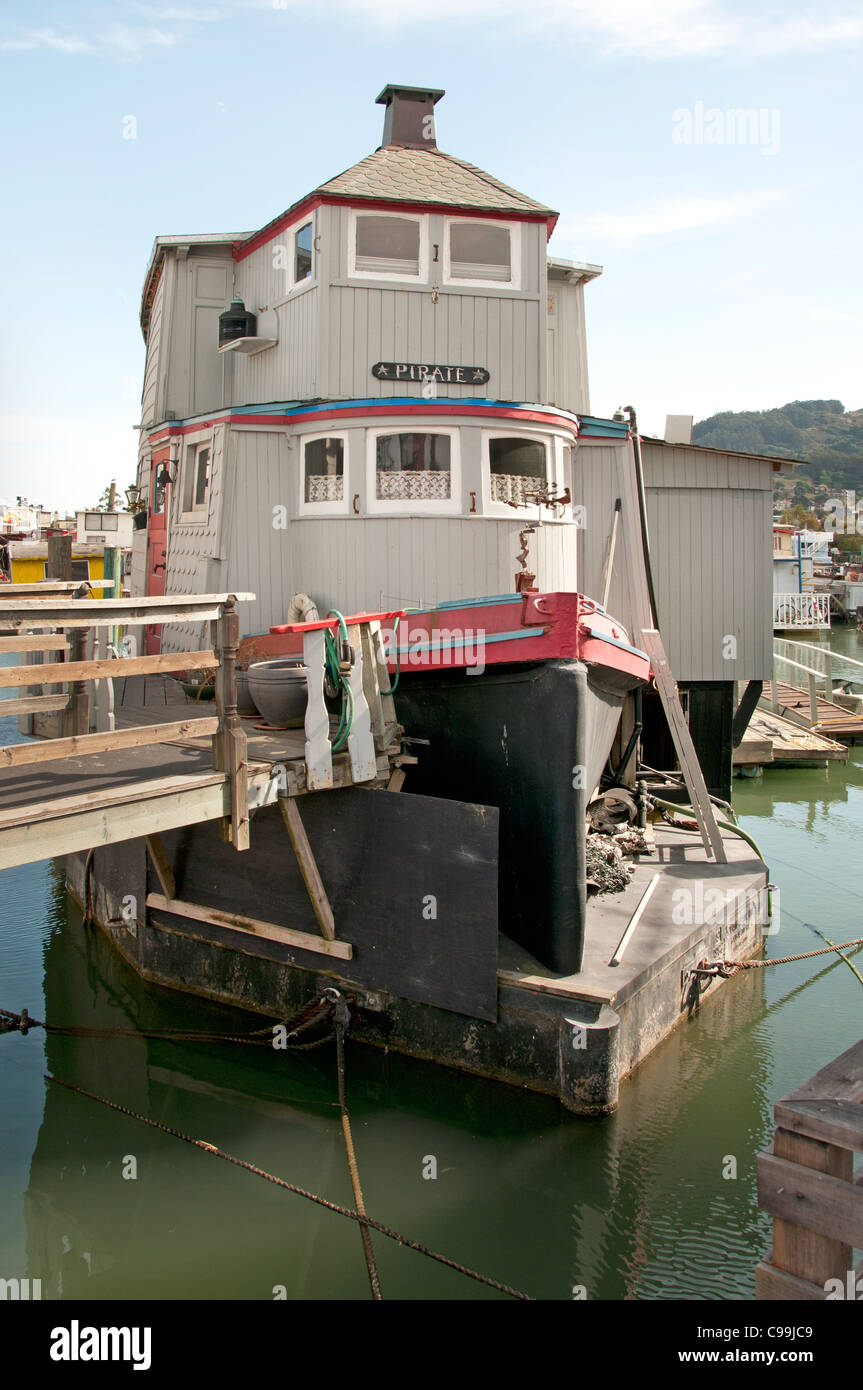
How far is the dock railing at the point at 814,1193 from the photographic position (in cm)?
334

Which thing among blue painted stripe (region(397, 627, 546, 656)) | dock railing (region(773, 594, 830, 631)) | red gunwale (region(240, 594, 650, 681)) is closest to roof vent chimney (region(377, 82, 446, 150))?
red gunwale (region(240, 594, 650, 681))

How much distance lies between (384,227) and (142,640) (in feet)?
19.1

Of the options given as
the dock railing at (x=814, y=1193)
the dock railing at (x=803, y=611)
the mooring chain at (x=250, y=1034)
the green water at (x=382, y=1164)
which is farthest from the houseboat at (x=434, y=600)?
the dock railing at (x=803, y=611)

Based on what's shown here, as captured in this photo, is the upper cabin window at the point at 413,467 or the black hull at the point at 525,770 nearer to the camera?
the black hull at the point at 525,770

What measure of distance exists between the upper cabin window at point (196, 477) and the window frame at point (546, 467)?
3351 millimetres

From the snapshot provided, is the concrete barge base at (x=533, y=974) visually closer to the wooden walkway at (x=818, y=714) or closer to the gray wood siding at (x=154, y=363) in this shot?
the gray wood siding at (x=154, y=363)

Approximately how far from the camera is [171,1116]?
771 cm

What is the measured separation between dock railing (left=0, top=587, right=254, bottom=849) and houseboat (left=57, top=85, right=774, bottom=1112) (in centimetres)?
Result: 66

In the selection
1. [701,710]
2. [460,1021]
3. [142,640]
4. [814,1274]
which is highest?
[142,640]

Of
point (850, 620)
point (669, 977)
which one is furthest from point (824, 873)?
point (850, 620)

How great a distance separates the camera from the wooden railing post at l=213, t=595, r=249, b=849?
20.9 feet

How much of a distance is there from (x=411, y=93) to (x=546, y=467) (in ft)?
19.1

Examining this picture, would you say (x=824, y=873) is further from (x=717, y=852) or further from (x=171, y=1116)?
(x=171, y=1116)

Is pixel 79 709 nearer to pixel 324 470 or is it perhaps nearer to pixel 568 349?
pixel 324 470
